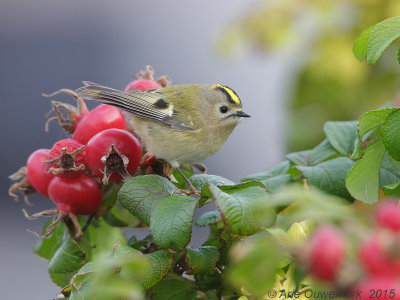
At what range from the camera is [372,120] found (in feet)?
3.49

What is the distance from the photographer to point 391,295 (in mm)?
509

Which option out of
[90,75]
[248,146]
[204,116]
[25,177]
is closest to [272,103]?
[248,146]

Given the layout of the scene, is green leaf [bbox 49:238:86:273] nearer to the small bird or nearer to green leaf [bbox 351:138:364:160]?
the small bird

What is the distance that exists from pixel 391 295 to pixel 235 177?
6.14 metres

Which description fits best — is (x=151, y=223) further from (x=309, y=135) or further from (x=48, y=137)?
(x=48, y=137)

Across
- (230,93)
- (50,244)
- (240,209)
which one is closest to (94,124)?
(50,244)

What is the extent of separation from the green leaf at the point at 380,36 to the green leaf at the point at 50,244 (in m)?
0.87

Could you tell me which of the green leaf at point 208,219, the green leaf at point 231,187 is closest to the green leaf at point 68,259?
the green leaf at point 208,219

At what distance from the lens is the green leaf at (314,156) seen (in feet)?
4.44

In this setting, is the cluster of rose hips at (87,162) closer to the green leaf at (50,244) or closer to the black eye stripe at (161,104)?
the green leaf at (50,244)

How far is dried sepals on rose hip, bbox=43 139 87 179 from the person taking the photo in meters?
1.28

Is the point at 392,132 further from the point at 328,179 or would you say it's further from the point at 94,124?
the point at 94,124

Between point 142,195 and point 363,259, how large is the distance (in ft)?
2.25

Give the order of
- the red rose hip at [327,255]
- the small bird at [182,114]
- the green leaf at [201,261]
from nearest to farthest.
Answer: the red rose hip at [327,255]
the green leaf at [201,261]
the small bird at [182,114]
